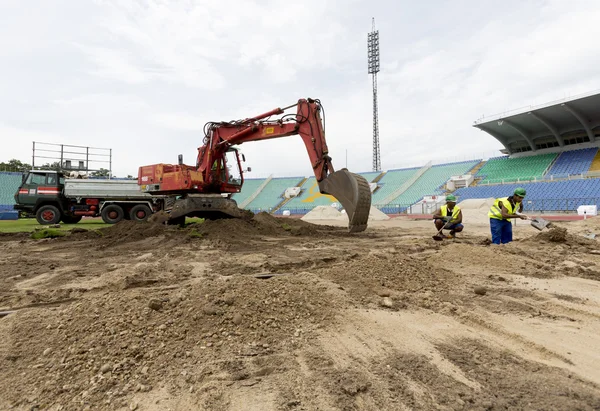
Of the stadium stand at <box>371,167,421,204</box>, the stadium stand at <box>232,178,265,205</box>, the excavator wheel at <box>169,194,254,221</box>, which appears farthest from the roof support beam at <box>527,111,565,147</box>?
the stadium stand at <box>232,178,265,205</box>

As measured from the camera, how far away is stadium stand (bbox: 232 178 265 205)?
4331 cm

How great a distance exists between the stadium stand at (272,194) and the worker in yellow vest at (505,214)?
31.5 meters

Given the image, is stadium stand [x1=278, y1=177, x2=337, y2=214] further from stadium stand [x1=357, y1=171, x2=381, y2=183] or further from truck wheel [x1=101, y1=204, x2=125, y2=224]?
truck wheel [x1=101, y1=204, x2=125, y2=224]

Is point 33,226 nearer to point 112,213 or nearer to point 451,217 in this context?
point 112,213

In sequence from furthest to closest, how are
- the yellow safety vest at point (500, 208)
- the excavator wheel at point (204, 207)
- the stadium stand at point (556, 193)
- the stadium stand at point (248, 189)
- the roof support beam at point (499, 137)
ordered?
1. the stadium stand at point (248, 189)
2. the roof support beam at point (499, 137)
3. the stadium stand at point (556, 193)
4. the excavator wheel at point (204, 207)
5. the yellow safety vest at point (500, 208)

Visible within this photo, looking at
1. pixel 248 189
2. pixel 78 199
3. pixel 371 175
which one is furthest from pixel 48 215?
pixel 371 175

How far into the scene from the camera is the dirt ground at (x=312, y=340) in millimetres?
1987

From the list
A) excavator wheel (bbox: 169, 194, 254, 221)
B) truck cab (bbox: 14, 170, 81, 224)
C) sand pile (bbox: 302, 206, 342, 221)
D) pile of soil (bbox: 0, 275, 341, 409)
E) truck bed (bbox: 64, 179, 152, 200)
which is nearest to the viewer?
pile of soil (bbox: 0, 275, 341, 409)

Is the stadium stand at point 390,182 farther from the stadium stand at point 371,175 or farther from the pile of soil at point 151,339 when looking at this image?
the pile of soil at point 151,339

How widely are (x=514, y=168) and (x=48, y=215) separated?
3371 centimetres

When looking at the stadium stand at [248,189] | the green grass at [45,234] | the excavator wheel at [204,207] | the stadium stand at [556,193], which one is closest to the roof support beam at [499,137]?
the stadium stand at [556,193]

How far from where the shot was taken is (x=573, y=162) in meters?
27.6

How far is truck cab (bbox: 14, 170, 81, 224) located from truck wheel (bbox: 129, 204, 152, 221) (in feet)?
9.99

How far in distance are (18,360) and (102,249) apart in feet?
19.2
